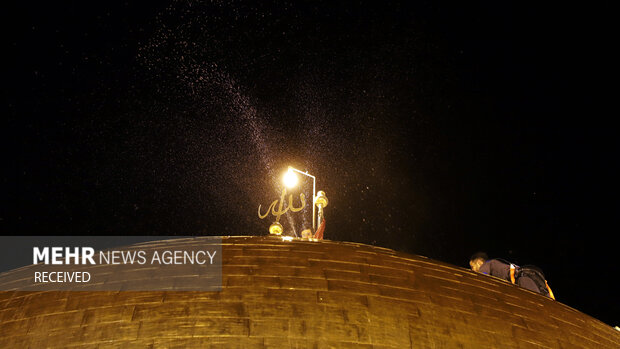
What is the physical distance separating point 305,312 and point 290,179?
11.8ft

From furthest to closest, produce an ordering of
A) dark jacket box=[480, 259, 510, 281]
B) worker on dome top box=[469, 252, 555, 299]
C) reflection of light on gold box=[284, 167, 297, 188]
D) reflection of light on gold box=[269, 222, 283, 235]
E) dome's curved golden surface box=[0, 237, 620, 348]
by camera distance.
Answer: reflection of light on gold box=[284, 167, 297, 188], reflection of light on gold box=[269, 222, 283, 235], dark jacket box=[480, 259, 510, 281], worker on dome top box=[469, 252, 555, 299], dome's curved golden surface box=[0, 237, 620, 348]

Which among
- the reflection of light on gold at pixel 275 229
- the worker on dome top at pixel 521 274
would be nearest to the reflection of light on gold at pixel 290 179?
the reflection of light on gold at pixel 275 229

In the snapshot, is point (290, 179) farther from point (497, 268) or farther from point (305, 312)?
point (305, 312)

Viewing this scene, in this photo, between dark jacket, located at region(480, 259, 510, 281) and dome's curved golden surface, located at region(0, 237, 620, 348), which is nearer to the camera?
dome's curved golden surface, located at region(0, 237, 620, 348)

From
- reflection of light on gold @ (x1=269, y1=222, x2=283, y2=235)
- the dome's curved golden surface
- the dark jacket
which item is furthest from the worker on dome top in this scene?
reflection of light on gold @ (x1=269, y1=222, x2=283, y2=235)

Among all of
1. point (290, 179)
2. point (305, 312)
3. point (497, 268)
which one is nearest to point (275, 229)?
point (290, 179)

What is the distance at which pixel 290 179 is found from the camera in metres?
7.02

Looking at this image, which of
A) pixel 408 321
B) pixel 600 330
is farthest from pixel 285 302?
pixel 600 330

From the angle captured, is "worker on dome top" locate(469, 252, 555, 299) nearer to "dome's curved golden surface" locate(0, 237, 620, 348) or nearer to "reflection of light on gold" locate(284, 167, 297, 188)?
"dome's curved golden surface" locate(0, 237, 620, 348)

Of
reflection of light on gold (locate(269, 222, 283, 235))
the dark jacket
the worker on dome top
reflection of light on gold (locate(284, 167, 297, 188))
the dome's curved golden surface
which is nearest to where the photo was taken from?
the dome's curved golden surface

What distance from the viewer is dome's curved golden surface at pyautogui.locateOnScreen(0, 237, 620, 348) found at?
11.1 ft

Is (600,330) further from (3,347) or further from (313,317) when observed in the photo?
(3,347)

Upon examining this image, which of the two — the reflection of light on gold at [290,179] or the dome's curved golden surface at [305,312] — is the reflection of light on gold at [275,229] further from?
the dome's curved golden surface at [305,312]

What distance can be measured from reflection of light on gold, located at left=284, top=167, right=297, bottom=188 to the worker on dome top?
7.99ft
